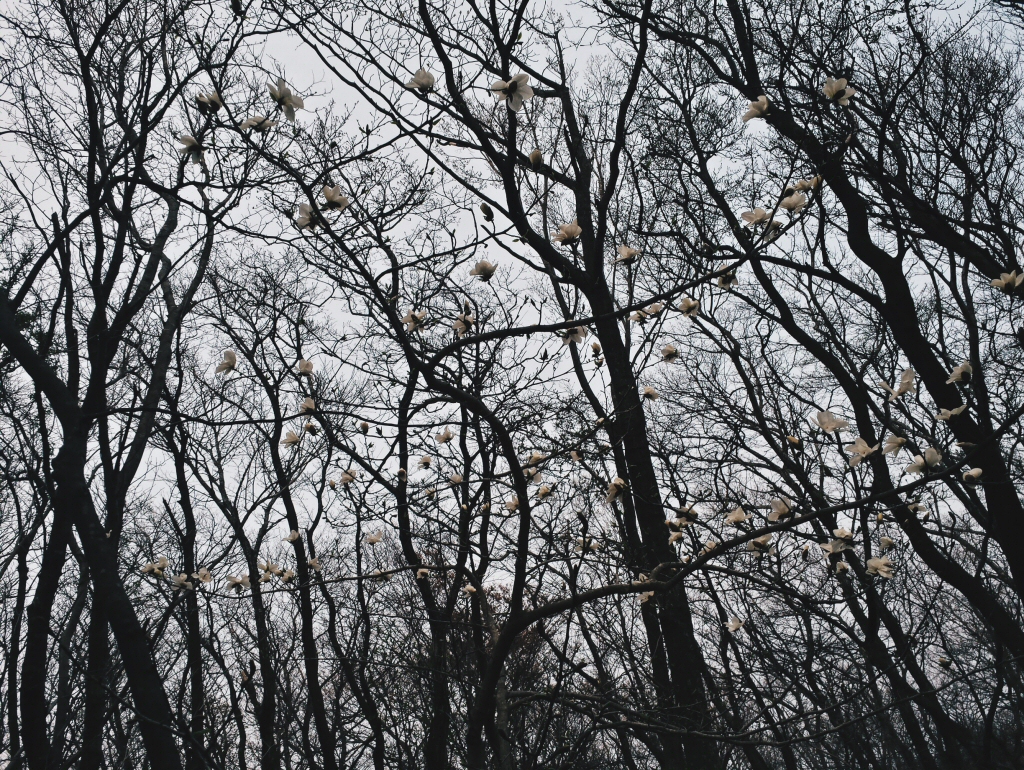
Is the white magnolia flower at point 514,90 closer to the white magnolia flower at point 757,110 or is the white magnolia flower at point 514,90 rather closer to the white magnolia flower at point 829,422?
the white magnolia flower at point 757,110

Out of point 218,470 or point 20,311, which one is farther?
point 218,470

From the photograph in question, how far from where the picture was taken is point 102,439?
6.33 meters

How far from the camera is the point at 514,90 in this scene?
2635mm

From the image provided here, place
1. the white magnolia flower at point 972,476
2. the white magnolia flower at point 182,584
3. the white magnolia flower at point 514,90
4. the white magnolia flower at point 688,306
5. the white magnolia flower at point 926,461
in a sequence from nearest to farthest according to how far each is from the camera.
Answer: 1. the white magnolia flower at point 514,90
2. the white magnolia flower at point 926,461
3. the white magnolia flower at point 972,476
4. the white magnolia flower at point 688,306
5. the white magnolia flower at point 182,584

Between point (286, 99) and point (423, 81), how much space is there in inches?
24.2

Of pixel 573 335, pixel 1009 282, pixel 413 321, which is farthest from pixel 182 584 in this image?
pixel 1009 282

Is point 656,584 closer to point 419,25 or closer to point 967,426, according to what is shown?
point 419,25

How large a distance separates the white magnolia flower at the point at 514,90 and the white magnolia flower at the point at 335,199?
683mm

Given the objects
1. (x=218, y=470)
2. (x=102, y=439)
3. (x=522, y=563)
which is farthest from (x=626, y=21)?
(x=218, y=470)

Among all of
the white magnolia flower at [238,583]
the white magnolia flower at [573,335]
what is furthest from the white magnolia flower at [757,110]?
the white magnolia flower at [238,583]

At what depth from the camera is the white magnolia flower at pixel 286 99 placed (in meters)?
A: 2.51

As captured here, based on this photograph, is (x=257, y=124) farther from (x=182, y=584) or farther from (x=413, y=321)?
(x=182, y=584)

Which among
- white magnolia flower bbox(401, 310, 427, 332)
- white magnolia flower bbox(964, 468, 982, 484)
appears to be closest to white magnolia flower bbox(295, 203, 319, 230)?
white magnolia flower bbox(401, 310, 427, 332)

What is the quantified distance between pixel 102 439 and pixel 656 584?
18.1 feet
